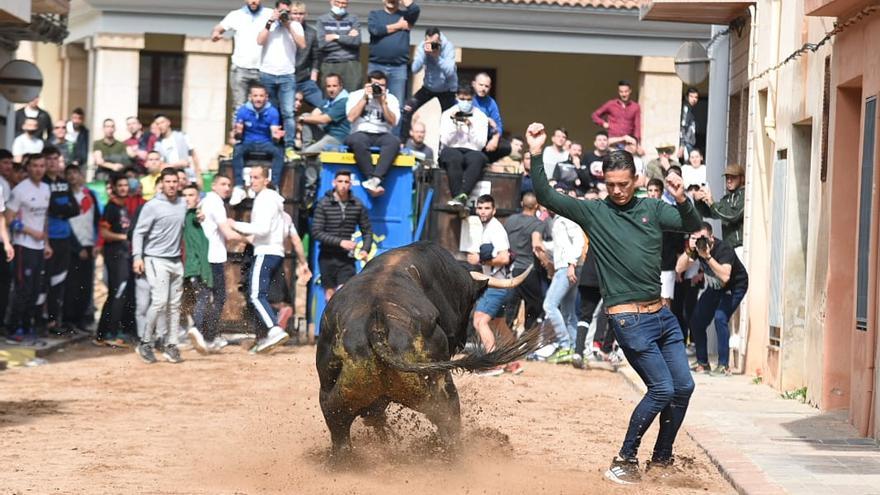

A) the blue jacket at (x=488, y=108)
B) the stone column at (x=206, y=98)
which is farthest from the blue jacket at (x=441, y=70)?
the stone column at (x=206, y=98)

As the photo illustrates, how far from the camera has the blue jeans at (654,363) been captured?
9430mm

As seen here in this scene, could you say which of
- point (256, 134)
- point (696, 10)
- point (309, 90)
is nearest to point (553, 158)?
point (696, 10)

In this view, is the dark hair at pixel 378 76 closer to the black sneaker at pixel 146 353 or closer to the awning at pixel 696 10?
the awning at pixel 696 10

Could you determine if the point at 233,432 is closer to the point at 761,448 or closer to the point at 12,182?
the point at 761,448

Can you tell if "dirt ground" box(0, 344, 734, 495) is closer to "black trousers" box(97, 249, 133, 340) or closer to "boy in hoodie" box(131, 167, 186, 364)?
"boy in hoodie" box(131, 167, 186, 364)

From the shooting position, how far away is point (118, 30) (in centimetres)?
3120

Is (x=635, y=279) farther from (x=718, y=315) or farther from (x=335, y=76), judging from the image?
(x=335, y=76)

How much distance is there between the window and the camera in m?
12.1

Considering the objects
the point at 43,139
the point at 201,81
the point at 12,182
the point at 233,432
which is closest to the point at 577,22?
the point at 201,81

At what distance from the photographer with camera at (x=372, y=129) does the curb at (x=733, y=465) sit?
24.0ft

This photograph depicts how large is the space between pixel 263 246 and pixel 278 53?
3140 millimetres

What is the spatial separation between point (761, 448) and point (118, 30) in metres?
22.7

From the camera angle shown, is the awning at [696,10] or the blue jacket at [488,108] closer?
the awning at [696,10]

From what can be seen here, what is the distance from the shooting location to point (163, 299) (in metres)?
16.7
